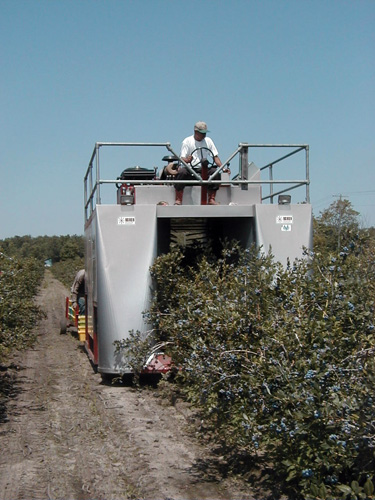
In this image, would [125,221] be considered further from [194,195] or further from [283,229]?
[283,229]

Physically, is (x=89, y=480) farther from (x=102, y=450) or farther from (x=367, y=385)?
(x=367, y=385)

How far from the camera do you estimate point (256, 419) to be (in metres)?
4.93

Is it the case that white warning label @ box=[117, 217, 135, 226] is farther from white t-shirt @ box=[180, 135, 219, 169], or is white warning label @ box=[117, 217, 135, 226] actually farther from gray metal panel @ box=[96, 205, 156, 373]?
white t-shirt @ box=[180, 135, 219, 169]

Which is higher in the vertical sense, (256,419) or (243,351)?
(243,351)

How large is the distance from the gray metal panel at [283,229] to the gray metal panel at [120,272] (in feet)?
5.07

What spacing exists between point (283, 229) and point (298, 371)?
4.76 metres

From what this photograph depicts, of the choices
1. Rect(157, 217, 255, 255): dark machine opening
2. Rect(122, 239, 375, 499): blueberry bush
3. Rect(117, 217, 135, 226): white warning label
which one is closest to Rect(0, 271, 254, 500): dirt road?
Rect(122, 239, 375, 499): blueberry bush

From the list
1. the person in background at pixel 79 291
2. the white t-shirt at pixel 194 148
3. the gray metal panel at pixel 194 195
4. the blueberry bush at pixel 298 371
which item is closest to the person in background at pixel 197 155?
the white t-shirt at pixel 194 148

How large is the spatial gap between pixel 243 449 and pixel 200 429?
923 mm

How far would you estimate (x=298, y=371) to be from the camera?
180 inches

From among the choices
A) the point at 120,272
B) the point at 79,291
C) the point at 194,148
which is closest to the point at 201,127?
the point at 194,148

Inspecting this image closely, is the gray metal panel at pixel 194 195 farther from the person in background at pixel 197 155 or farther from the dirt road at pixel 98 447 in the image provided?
the dirt road at pixel 98 447

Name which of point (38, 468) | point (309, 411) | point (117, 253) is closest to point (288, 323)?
point (309, 411)

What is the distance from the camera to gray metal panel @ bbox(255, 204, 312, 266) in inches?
358
